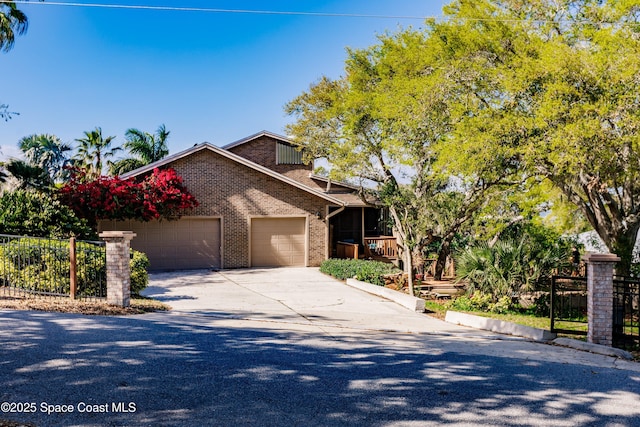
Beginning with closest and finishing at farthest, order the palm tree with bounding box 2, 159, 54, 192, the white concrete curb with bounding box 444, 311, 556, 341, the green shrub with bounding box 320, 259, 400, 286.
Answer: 1. the white concrete curb with bounding box 444, 311, 556, 341
2. the palm tree with bounding box 2, 159, 54, 192
3. the green shrub with bounding box 320, 259, 400, 286

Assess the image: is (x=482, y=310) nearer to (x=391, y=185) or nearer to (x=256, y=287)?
(x=391, y=185)

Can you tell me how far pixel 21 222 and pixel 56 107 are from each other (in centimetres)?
2088

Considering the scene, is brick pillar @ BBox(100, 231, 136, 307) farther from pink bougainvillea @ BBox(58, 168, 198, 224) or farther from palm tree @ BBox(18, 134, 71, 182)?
palm tree @ BBox(18, 134, 71, 182)

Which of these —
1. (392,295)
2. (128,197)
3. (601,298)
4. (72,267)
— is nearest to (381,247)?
(392,295)

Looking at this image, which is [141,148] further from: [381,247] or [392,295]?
[392,295]

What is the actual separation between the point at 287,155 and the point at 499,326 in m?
19.2

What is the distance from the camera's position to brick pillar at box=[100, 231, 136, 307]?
36.3ft

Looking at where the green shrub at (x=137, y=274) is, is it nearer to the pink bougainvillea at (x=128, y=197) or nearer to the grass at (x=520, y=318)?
the pink bougainvillea at (x=128, y=197)

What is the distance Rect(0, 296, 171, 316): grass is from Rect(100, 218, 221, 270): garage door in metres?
9.46

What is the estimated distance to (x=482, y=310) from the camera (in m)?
14.8

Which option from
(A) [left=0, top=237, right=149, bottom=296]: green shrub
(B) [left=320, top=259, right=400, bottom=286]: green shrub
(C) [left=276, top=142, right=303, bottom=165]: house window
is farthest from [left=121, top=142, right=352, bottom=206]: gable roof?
(A) [left=0, top=237, right=149, bottom=296]: green shrub

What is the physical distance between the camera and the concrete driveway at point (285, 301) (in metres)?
11.7

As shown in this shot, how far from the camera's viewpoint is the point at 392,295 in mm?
15672

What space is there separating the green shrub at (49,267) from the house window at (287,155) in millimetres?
16654
